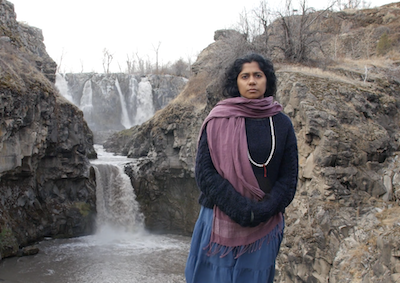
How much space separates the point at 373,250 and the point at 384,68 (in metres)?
7.41

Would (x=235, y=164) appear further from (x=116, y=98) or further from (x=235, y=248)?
(x=116, y=98)

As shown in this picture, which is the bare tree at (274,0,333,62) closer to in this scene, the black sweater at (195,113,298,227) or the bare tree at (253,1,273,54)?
the bare tree at (253,1,273,54)

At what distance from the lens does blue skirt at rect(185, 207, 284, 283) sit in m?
1.97

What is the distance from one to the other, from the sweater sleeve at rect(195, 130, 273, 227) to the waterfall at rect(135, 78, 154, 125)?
92.7 ft

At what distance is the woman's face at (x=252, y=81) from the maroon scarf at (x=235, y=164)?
0.09 metres

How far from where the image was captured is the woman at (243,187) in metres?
1.91

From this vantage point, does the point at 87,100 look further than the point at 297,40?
Yes

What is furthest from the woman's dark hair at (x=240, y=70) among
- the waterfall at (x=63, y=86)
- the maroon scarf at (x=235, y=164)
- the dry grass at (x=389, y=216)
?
the waterfall at (x=63, y=86)

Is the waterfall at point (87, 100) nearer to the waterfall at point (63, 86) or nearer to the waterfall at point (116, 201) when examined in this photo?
the waterfall at point (63, 86)

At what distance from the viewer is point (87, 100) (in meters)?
30.2

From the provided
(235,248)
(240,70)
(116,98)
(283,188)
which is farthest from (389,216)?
(116,98)

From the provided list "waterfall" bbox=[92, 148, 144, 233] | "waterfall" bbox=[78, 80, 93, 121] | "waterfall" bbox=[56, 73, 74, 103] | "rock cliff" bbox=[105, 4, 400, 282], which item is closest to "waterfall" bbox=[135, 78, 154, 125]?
"waterfall" bbox=[78, 80, 93, 121]

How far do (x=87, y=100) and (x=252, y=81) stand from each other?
30.1 metres

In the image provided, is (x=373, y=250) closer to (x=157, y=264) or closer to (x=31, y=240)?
(x=157, y=264)
